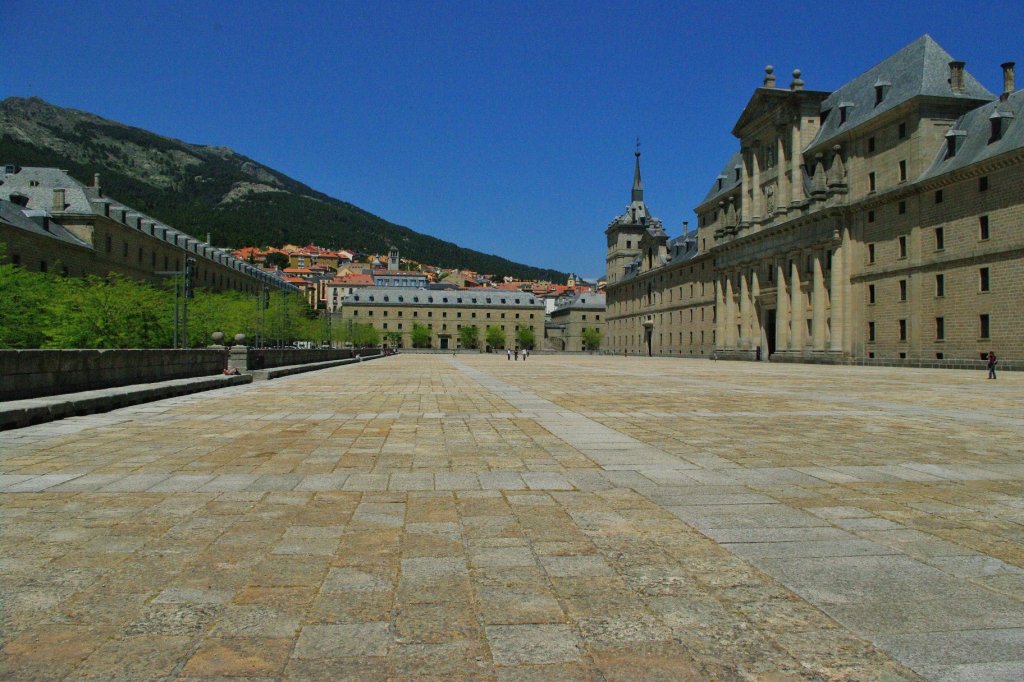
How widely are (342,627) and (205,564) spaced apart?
1.37 m

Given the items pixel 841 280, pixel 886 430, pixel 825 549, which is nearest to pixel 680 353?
pixel 841 280

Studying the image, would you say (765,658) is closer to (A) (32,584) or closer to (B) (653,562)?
(B) (653,562)

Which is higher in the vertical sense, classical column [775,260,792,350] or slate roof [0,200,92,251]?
slate roof [0,200,92,251]

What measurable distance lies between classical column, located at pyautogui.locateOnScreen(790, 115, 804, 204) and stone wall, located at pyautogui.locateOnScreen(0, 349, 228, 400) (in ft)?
177

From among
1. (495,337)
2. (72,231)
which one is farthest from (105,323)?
(495,337)

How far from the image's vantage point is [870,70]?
56.6 metres

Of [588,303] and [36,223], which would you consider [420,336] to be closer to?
[588,303]

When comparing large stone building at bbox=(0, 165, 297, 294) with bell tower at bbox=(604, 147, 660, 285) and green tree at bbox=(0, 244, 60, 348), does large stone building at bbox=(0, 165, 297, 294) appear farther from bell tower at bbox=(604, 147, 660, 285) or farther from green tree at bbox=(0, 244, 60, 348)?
bell tower at bbox=(604, 147, 660, 285)

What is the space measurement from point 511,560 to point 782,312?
205 ft

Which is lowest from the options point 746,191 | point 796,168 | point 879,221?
point 879,221

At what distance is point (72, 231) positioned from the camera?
61.8 metres

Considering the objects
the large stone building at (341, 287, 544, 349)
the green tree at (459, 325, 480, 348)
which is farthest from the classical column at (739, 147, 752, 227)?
the green tree at (459, 325, 480, 348)

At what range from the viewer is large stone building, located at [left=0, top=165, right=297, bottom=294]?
54438 mm

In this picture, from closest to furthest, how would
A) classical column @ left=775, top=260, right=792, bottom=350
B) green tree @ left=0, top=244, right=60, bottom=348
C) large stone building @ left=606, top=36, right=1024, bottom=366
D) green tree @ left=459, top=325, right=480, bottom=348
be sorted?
green tree @ left=0, top=244, right=60, bottom=348 → large stone building @ left=606, top=36, right=1024, bottom=366 → classical column @ left=775, top=260, right=792, bottom=350 → green tree @ left=459, top=325, right=480, bottom=348
